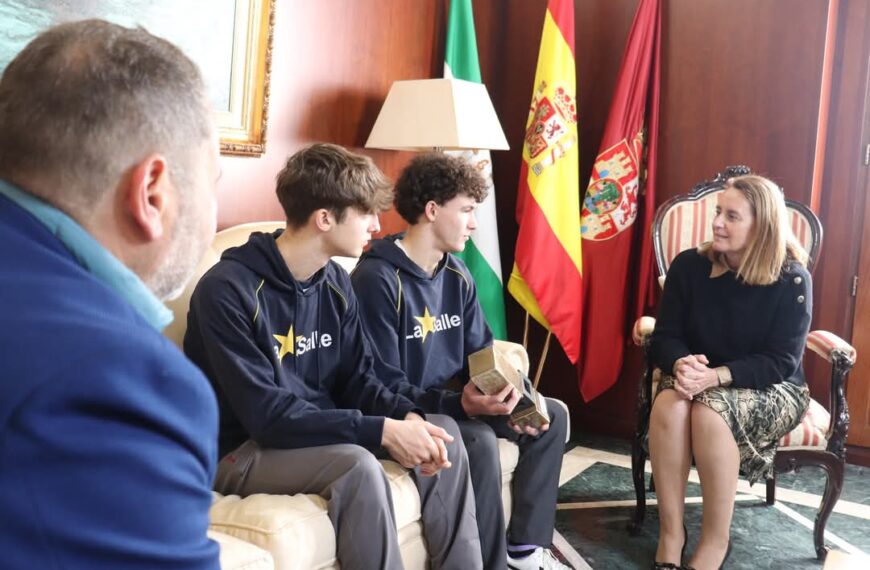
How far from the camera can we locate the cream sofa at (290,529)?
5.07 ft

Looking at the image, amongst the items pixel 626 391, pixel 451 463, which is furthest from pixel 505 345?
pixel 626 391

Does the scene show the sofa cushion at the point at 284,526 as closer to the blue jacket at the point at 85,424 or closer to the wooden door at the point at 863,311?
the blue jacket at the point at 85,424

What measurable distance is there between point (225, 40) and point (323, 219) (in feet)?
3.17

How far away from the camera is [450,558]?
6.57 ft

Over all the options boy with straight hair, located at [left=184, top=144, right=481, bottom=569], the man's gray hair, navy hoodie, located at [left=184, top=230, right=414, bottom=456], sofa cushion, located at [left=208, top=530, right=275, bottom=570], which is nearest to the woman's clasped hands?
boy with straight hair, located at [left=184, top=144, right=481, bottom=569]

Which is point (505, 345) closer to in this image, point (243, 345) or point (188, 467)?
point (243, 345)

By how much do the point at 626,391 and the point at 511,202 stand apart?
3.32ft

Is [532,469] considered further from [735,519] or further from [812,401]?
[812,401]

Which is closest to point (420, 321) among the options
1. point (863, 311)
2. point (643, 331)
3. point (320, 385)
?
point (320, 385)

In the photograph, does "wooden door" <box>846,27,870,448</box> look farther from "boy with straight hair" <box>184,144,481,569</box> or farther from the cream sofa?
the cream sofa

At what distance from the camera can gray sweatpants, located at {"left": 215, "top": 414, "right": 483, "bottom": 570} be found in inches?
69.0

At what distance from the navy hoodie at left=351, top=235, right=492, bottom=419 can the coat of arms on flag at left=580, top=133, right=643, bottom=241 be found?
1.29 meters

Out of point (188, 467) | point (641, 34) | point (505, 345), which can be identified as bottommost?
point (505, 345)

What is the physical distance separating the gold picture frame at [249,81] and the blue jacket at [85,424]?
212cm
